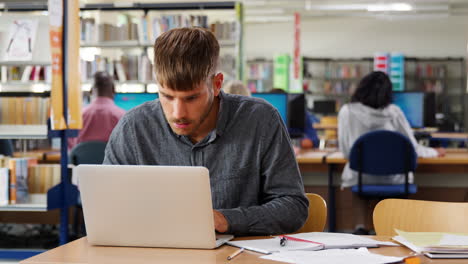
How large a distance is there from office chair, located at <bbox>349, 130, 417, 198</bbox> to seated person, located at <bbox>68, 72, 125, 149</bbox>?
1728 millimetres

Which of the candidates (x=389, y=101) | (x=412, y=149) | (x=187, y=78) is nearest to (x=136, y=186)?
(x=187, y=78)

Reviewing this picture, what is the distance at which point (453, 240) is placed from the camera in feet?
5.42

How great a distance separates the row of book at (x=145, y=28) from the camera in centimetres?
719

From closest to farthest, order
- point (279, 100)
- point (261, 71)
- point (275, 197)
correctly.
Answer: point (275, 197), point (279, 100), point (261, 71)

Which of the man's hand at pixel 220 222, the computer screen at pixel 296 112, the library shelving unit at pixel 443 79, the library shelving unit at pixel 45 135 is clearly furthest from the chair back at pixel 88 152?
the library shelving unit at pixel 443 79

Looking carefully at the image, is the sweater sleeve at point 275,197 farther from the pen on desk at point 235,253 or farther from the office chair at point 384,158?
the office chair at point 384,158

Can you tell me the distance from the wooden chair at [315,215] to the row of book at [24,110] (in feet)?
9.30

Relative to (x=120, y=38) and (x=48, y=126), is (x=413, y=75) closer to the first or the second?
(x=120, y=38)

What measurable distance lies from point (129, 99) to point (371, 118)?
69.1 inches

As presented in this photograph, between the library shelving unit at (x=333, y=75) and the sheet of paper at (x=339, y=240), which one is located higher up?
the library shelving unit at (x=333, y=75)

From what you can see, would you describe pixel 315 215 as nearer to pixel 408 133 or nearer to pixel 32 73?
pixel 408 133

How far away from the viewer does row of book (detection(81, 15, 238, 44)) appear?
7.19 meters

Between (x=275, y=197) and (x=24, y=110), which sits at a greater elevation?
(x=24, y=110)

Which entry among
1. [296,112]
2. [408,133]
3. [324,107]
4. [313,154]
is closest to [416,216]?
[408,133]
